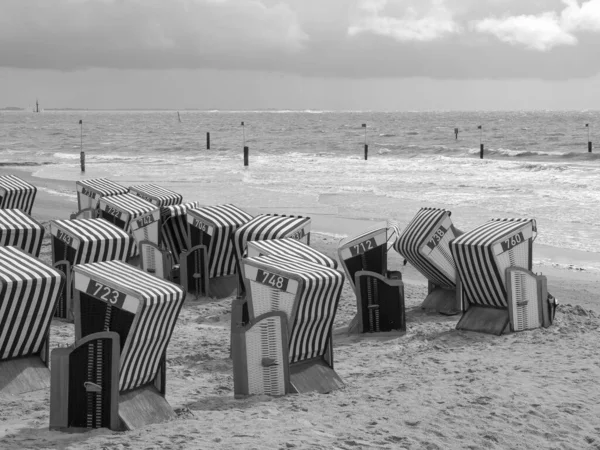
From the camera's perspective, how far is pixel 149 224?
40.6 feet

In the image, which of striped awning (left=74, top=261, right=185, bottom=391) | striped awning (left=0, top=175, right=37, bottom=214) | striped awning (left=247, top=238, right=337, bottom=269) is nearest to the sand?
striped awning (left=74, top=261, right=185, bottom=391)

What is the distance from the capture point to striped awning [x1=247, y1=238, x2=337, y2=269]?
7965 mm

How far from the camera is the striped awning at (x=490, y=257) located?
9.51 meters

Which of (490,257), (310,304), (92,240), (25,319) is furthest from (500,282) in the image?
(25,319)

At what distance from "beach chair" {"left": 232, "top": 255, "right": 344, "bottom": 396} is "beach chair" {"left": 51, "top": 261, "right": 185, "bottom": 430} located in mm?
684

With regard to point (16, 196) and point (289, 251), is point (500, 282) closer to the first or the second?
point (289, 251)

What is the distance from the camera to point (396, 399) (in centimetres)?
691

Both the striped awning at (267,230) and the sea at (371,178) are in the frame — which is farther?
the sea at (371,178)

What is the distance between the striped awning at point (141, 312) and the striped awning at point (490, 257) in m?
4.02

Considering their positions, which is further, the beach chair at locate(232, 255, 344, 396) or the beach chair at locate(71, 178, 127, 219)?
the beach chair at locate(71, 178, 127, 219)

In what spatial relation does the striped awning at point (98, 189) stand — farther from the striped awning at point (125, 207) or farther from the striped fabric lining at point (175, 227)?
the striped fabric lining at point (175, 227)

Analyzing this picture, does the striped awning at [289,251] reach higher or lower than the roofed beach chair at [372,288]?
higher

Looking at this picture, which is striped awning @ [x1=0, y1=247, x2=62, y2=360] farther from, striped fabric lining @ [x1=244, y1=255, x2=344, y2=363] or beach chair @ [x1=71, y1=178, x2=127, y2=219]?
beach chair @ [x1=71, y1=178, x2=127, y2=219]

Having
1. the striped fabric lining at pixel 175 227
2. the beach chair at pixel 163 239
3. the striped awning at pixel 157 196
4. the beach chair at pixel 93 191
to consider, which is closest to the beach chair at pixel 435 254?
the beach chair at pixel 163 239
